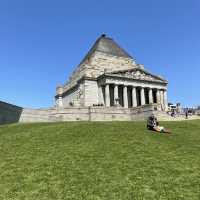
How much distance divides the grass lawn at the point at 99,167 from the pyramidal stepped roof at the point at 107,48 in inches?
2093

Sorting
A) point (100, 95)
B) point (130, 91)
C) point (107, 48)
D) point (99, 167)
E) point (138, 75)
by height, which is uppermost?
point (107, 48)

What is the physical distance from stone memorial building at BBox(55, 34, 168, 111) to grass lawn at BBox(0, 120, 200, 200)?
1573 inches

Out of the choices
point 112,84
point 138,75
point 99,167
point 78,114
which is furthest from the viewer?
point 138,75

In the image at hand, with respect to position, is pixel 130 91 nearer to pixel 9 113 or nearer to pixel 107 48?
pixel 107 48

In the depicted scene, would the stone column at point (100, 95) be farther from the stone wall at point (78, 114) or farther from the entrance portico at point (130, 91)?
the stone wall at point (78, 114)

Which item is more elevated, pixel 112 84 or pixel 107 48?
pixel 107 48

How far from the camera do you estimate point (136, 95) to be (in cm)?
6775

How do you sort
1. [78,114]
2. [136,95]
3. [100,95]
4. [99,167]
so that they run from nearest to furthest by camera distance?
[99,167]
[78,114]
[100,95]
[136,95]

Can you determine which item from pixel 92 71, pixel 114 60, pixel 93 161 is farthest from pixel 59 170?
pixel 114 60

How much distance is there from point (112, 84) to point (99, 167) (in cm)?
4961

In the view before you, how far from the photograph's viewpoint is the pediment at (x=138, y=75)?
6481 centimetres

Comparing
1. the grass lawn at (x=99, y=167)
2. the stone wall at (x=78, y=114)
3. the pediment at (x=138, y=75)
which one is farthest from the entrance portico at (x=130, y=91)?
the grass lawn at (x=99, y=167)

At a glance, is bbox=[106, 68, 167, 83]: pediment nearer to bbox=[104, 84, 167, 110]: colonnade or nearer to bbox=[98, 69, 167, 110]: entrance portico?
bbox=[98, 69, 167, 110]: entrance portico

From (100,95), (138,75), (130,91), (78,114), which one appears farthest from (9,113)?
(138,75)
